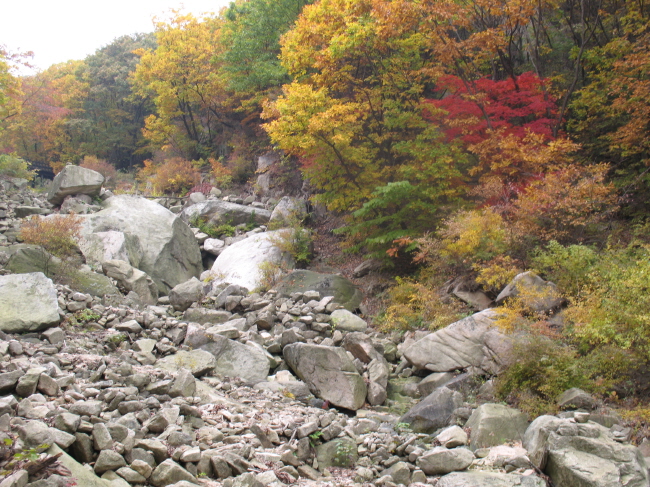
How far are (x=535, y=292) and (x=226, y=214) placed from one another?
14931mm

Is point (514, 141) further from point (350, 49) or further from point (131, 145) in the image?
point (131, 145)

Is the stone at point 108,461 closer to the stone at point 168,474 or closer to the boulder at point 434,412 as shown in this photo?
the stone at point 168,474

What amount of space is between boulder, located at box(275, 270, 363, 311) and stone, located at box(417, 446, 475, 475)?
7313 mm

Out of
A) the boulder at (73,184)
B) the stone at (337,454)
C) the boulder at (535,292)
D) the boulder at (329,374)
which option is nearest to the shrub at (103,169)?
the boulder at (73,184)

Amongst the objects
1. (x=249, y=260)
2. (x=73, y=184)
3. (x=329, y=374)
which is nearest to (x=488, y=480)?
(x=329, y=374)

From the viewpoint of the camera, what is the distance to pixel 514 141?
10891 millimetres

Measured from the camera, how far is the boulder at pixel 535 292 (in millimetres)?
7477

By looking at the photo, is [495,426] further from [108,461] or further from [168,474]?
[108,461]

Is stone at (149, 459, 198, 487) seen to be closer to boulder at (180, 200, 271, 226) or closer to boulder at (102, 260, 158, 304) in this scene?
boulder at (102, 260, 158, 304)

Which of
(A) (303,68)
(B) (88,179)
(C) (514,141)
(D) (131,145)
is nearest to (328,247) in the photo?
(A) (303,68)

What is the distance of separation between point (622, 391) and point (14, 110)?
98.0 feet

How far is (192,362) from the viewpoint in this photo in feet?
23.4

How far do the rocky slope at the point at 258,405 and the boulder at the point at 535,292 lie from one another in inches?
30.2

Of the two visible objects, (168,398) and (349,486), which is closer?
(349,486)
